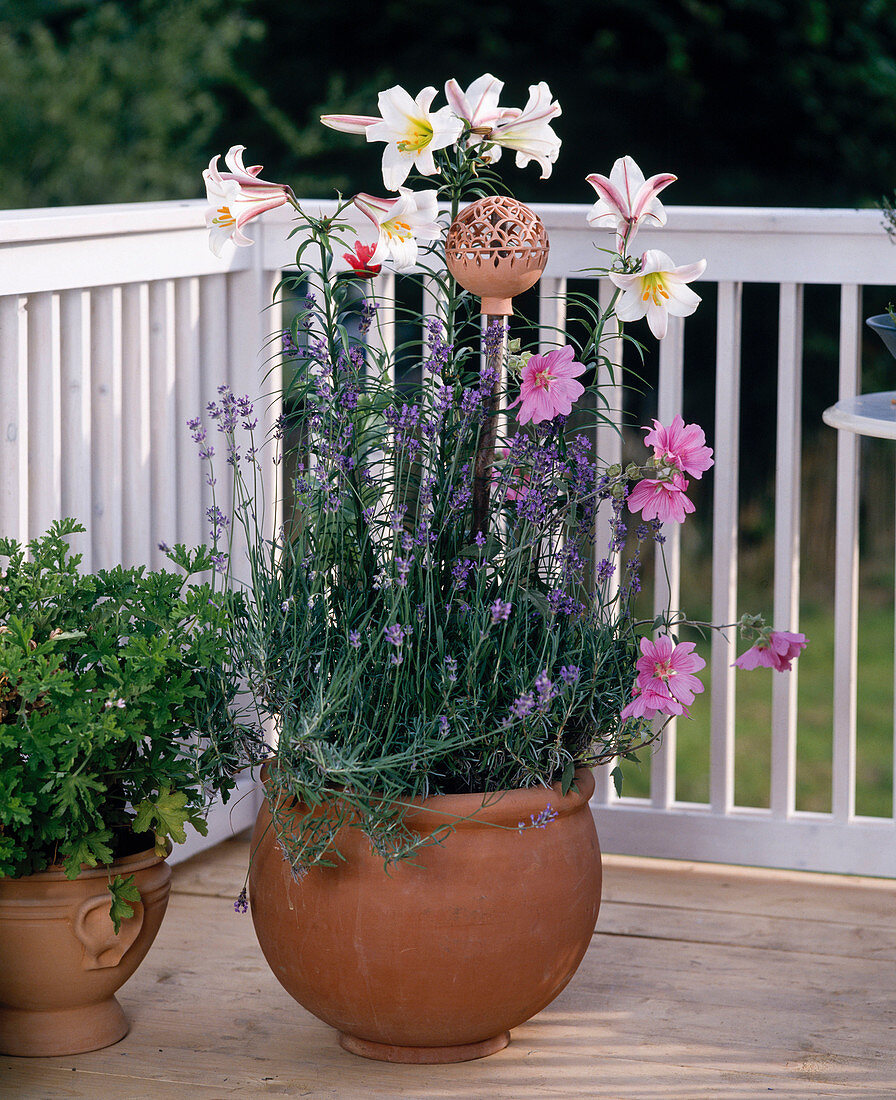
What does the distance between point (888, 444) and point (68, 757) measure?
15.1 ft

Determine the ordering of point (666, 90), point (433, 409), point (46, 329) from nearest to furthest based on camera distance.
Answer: point (433, 409) → point (46, 329) → point (666, 90)

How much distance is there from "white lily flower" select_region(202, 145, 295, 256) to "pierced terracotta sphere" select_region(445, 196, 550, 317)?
0.23m

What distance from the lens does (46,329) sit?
2.14 meters

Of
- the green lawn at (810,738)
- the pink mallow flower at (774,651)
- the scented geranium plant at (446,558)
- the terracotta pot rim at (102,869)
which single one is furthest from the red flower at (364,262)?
the green lawn at (810,738)

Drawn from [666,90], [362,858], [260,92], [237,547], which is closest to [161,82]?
[260,92]

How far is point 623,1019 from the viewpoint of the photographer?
2010 mm

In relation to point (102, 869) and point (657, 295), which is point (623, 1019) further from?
point (657, 295)

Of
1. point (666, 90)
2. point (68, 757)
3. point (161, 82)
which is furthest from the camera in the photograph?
point (161, 82)

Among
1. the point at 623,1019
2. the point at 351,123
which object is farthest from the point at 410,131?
the point at 623,1019

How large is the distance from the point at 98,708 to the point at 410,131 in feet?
2.62

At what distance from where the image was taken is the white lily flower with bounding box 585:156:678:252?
174 centimetres

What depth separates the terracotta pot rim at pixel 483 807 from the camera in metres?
1.69

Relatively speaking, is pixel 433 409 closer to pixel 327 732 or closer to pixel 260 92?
pixel 327 732

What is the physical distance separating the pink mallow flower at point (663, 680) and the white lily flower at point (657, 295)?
39 centimetres
